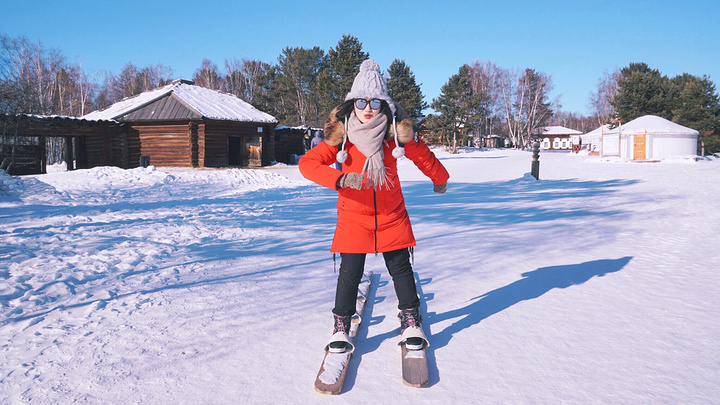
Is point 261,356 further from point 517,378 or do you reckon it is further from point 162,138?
point 162,138

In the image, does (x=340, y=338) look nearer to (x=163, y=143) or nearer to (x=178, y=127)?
(x=178, y=127)

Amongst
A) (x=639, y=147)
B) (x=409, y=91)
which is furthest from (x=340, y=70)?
(x=639, y=147)

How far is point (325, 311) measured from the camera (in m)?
3.05

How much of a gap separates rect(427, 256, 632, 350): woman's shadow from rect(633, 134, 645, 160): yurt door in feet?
96.1

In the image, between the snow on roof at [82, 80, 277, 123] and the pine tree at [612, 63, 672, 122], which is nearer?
the snow on roof at [82, 80, 277, 123]

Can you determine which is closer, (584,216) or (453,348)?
(453,348)

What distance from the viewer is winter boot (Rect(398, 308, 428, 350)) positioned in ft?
7.57

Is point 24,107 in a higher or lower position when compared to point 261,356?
higher

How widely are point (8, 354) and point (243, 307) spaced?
4.39ft

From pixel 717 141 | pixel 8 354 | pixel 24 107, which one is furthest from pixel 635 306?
pixel 717 141

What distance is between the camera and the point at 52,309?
2.95 metres

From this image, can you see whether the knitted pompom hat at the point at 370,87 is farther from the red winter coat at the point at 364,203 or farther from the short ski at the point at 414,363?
the short ski at the point at 414,363

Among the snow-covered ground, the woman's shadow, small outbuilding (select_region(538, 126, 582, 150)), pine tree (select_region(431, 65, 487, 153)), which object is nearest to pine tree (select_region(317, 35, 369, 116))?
pine tree (select_region(431, 65, 487, 153))

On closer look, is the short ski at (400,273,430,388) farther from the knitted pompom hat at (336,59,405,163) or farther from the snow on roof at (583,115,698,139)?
the snow on roof at (583,115,698,139)
